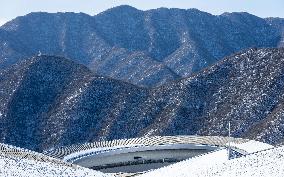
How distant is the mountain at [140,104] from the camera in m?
118

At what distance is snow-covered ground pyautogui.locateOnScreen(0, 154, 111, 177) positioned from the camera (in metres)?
35.9

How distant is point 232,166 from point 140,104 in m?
94.9

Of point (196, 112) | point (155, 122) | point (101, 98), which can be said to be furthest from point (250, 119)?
point (101, 98)

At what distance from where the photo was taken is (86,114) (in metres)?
134

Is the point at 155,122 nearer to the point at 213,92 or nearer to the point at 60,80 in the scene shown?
the point at 213,92

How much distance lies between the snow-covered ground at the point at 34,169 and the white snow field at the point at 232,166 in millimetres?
6607

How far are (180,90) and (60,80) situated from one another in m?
38.3

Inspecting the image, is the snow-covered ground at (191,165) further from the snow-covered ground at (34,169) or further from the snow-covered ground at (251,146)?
the snow-covered ground at (251,146)

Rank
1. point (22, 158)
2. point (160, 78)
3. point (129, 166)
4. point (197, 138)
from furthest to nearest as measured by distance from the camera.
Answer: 1. point (160, 78)
2. point (197, 138)
3. point (129, 166)
4. point (22, 158)

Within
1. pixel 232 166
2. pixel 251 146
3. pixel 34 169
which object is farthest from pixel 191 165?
pixel 251 146

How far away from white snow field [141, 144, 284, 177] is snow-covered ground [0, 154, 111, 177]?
661cm

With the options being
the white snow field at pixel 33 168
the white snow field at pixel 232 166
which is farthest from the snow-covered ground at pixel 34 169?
the white snow field at pixel 232 166

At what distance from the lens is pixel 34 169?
3800 cm

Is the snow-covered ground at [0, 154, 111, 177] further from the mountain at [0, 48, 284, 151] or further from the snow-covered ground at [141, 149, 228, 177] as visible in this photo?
the mountain at [0, 48, 284, 151]
